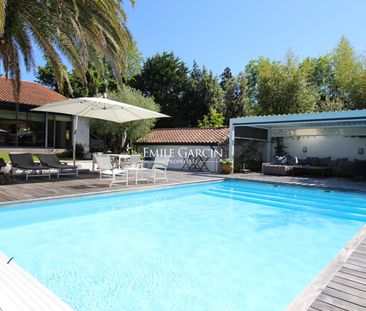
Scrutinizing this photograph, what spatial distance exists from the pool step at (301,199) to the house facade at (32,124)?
13.4m

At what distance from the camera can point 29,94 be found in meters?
21.5

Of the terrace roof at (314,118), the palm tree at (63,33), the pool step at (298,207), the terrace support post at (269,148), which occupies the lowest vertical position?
the pool step at (298,207)

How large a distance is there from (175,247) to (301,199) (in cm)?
686

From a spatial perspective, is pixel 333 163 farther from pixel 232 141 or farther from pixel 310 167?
pixel 232 141

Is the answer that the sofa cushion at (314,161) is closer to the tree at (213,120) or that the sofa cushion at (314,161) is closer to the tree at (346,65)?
the tree at (346,65)

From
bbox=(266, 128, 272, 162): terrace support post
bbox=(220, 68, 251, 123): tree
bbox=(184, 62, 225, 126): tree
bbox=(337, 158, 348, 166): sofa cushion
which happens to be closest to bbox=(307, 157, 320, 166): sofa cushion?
bbox=(337, 158, 348, 166): sofa cushion

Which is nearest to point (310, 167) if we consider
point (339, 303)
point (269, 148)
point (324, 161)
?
point (324, 161)

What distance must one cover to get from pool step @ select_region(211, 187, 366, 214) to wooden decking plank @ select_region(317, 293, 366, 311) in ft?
22.9

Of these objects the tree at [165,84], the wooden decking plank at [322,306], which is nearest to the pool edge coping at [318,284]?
the wooden decking plank at [322,306]

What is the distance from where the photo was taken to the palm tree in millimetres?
7914

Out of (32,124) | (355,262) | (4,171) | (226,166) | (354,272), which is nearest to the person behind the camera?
(354,272)

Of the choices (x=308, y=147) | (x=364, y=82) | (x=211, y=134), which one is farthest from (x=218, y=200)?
(x=364, y=82)

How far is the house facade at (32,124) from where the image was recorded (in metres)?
19.1

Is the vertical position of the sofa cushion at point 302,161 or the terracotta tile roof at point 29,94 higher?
the terracotta tile roof at point 29,94
